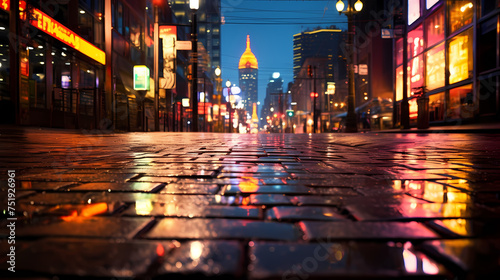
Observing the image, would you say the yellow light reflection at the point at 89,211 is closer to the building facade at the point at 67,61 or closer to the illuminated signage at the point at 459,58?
the building facade at the point at 67,61

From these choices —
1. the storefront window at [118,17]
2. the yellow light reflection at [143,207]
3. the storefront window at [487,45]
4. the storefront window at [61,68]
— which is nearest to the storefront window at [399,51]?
the storefront window at [487,45]

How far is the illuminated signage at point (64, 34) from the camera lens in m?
13.1

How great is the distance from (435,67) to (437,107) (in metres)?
3.07

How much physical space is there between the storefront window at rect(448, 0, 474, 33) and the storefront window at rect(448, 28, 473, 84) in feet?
2.15

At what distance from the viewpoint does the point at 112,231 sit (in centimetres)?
103

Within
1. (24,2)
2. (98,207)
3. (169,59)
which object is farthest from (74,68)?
(98,207)

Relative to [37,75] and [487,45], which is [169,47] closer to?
[37,75]

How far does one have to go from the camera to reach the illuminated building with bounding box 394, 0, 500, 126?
683 inches

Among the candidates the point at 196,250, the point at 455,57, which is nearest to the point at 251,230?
the point at 196,250

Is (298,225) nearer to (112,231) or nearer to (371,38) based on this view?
(112,231)

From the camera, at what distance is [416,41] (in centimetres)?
2686

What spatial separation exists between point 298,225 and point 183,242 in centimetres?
41

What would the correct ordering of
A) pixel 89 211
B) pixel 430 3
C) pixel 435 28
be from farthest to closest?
pixel 430 3 → pixel 435 28 → pixel 89 211

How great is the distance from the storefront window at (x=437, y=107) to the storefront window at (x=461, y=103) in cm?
125
